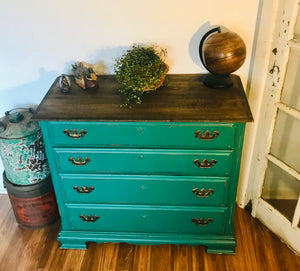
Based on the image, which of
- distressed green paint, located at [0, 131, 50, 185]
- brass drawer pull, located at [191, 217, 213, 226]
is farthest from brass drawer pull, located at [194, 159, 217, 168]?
distressed green paint, located at [0, 131, 50, 185]

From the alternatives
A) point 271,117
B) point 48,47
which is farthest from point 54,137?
point 271,117

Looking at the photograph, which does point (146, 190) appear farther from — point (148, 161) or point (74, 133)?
point (74, 133)

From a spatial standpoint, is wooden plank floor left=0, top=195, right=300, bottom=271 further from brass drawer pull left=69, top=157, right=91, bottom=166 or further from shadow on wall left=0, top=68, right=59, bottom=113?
shadow on wall left=0, top=68, right=59, bottom=113

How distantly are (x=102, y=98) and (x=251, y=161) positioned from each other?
117 centimetres

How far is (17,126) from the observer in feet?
7.82

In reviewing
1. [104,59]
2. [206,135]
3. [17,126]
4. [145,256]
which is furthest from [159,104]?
[145,256]

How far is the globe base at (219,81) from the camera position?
2200mm

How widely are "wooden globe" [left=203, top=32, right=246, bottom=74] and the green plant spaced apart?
0.27 m

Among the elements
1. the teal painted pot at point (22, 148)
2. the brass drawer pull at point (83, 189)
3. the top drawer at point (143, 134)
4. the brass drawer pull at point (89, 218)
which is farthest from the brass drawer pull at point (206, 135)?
the teal painted pot at point (22, 148)

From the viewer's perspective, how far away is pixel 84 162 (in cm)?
221

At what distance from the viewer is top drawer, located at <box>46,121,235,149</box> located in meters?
2.02

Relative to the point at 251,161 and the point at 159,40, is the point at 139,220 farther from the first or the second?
the point at 159,40

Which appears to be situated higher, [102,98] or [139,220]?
[102,98]

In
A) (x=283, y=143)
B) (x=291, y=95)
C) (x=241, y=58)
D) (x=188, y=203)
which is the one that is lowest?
(x=188, y=203)
